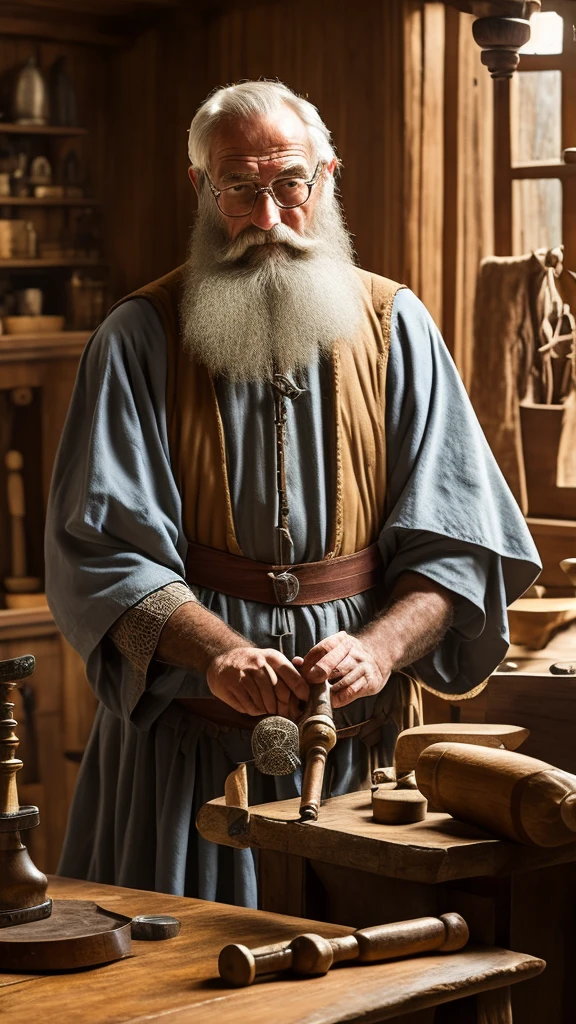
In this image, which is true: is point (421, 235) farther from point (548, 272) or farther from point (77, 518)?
point (77, 518)

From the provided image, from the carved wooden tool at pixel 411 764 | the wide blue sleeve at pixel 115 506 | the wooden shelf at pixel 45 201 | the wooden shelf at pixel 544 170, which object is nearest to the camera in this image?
the carved wooden tool at pixel 411 764

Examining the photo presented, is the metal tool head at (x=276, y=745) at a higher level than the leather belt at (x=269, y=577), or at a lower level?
lower

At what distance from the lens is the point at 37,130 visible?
500cm

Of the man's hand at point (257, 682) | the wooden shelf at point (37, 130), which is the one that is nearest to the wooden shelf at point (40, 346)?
the wooden shelf at point (37, 130)

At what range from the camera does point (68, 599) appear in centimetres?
261

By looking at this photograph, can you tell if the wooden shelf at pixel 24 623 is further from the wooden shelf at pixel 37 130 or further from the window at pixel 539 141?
the window at pixel 539 141

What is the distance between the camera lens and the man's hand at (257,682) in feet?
7.66

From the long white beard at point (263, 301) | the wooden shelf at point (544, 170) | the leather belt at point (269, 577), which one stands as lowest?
the leather belt at point (269, 577)

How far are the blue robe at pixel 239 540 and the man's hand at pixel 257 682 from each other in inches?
7.2

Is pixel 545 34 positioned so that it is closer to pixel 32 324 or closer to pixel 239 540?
pixel 239 540

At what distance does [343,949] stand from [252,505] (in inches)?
41.9

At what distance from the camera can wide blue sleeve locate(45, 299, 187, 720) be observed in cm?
257

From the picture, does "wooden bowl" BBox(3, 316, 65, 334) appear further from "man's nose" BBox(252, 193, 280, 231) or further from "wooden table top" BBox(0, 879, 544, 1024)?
"wooden table top" BBox(0, 879, 544, 1024)

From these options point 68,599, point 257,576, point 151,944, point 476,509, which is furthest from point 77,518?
point 151,944
